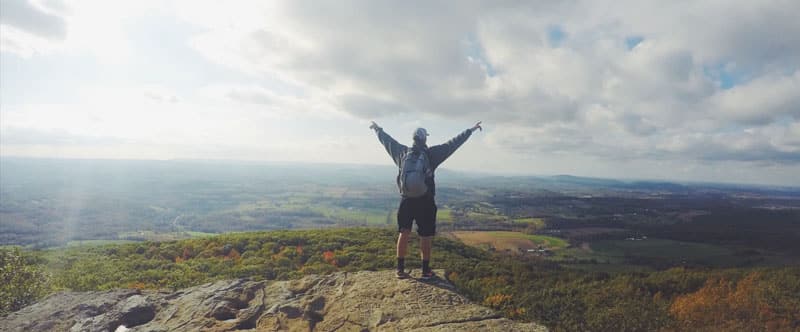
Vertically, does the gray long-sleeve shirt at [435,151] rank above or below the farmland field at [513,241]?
above

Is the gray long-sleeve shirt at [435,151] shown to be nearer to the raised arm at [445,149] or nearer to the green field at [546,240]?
the raised arm at [445,149]

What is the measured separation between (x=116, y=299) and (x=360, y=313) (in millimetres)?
6031

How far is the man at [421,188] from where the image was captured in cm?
694

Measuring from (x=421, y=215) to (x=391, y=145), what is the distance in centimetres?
185

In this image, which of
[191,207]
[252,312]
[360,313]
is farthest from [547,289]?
[191,207]

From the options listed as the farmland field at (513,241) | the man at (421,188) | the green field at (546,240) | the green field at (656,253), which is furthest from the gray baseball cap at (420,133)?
the green field at (546,240)

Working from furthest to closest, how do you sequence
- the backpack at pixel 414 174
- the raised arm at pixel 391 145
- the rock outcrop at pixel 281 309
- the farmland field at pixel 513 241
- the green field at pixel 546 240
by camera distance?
1. the green field at pixel 546 240
2. the farmland field at pixel 513 241
3. the raised arm at pixel 391 145
4. the backpack at pixel 414 174
5. the rock outcrop at pixel 281 309

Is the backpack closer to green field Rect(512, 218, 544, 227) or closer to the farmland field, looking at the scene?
the farmland field

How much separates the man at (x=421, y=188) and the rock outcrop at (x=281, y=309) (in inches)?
33.0

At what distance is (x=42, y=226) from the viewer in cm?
10119

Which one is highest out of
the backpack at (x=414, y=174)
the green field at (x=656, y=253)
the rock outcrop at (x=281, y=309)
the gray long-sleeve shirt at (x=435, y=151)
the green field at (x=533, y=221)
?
the gray long-sleeve shirt at (x=435, y=151)

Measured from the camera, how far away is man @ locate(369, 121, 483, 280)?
6.94m

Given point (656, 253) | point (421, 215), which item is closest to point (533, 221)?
point (656, 253)

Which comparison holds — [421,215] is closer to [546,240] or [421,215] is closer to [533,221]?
[546,240]
